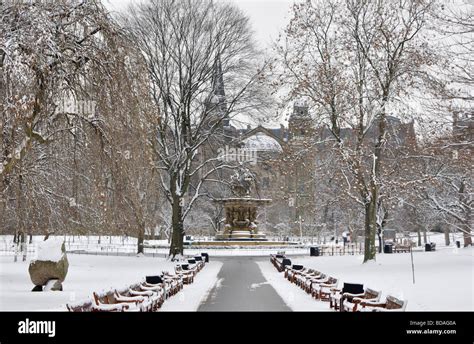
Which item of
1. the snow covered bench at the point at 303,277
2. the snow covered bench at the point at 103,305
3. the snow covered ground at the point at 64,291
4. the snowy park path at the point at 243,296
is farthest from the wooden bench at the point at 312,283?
the snow covered bench at the point at 103,305

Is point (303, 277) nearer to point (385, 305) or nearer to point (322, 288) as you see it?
point (322, 288)

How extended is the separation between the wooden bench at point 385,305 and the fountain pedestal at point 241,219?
3958 cm

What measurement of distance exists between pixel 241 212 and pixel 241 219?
0.68 meters

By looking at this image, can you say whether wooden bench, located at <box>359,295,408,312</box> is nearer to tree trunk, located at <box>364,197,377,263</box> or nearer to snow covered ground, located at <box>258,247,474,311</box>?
snow covered ground, located at <box>258,247,474,311</box>

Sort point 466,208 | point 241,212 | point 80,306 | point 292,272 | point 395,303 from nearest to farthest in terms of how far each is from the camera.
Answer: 1. point 80,306
2. point 395,303
3. point 292,272
4. point 466,208
5. point 241,212

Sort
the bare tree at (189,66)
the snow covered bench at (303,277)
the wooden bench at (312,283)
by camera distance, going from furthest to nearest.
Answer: the bare tree at (189,66) < the snow covered bench at (303,277) < the wooden bench at (312,283)

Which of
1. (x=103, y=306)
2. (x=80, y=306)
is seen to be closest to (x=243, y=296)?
(x=103, y=306)

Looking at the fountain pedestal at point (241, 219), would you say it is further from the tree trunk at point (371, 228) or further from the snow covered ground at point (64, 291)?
the snow covered ground at point (64, 291)

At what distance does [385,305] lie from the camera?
1142 cm

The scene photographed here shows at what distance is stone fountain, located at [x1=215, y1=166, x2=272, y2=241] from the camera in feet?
170

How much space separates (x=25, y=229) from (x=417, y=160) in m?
20.4

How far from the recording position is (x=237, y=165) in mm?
40969

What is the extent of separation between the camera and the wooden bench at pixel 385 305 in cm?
1016
